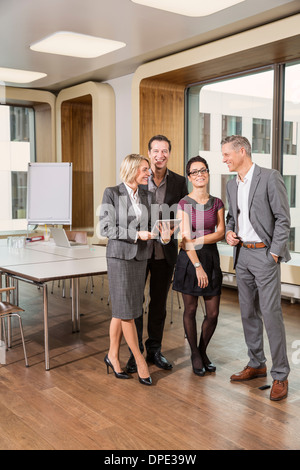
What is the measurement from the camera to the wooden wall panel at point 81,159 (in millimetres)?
10828

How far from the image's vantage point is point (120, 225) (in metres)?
3.62

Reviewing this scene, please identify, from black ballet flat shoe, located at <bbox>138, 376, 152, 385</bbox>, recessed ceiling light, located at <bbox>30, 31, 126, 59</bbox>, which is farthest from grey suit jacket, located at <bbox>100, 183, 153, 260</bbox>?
recessed ceiling light, located at <bbox>30, 31, 126, 59</bbox>

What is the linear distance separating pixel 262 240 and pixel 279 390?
1.07m

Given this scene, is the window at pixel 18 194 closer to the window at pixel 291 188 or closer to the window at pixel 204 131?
the window at pixel 204 131

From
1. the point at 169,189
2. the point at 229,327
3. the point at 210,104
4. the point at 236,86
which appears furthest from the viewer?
the point at 210,104

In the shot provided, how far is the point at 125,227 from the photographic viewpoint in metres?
3.62

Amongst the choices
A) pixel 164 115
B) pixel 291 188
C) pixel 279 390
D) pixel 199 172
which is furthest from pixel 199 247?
pixel 164 115

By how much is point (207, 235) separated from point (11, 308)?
1748mm

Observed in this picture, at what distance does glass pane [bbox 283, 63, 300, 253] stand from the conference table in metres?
2.75

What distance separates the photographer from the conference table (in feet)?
13.3

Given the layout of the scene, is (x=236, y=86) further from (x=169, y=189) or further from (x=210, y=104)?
(x=169, y=189)

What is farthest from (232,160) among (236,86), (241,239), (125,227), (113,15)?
(236,86)

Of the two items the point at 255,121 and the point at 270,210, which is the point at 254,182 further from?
the point at 255,121
